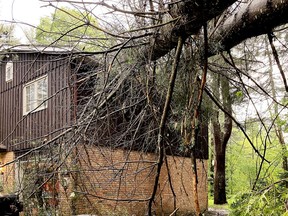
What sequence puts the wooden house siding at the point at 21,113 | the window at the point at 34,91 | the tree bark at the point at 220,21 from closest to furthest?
the tree bark at the point at 220,21 → the wooden house siding at the point at 21,113 → the window at the point at 34,91

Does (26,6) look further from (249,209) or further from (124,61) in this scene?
(249,209)

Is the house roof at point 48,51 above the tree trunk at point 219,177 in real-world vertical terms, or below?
above

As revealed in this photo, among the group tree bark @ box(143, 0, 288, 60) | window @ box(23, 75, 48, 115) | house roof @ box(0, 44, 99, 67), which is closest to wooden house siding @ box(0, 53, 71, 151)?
window @ box(23, 75, 48, 115)

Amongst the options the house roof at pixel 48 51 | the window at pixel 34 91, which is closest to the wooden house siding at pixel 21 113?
the window at pixel 34 91

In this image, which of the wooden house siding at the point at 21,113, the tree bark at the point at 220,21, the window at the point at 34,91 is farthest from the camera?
the window at the point at 34,91

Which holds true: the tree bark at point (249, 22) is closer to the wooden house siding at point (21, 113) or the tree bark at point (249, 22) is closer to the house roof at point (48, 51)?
the house roof at point (48, 51)

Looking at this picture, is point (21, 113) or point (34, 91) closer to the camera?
point (34, 91)

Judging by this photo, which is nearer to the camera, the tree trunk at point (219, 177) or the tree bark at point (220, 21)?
the tree bark at point (220, 21)

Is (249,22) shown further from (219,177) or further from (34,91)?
(219,177)

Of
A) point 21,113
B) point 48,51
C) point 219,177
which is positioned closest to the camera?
point 48,51

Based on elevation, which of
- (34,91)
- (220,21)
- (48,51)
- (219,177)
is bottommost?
(219,177)

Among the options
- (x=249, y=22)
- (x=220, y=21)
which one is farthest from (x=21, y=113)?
(x=249, y=22)

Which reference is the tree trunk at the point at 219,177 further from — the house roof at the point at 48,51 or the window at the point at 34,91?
the house roof at the point at 48,51

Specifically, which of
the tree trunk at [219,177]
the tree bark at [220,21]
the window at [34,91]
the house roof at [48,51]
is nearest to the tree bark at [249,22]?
the tree bark at [220,21]
